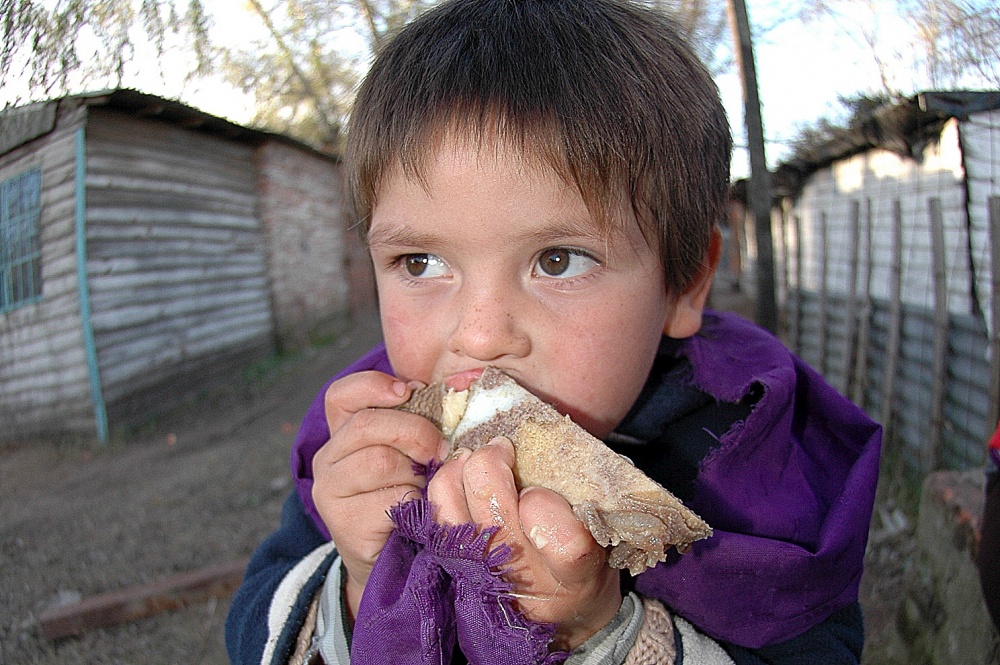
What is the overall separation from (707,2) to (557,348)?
9.86 feet

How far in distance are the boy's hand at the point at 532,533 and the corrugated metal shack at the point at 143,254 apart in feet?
3.79

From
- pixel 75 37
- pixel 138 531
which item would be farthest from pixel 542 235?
pixel 138 531

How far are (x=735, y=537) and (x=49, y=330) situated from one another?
190 cm

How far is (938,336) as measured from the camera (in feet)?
16.6

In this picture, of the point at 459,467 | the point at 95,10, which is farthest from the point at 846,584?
the point at 95,10

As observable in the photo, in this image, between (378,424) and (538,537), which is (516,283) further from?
(538,537)

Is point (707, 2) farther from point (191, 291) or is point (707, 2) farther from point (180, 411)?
point (191, 291)

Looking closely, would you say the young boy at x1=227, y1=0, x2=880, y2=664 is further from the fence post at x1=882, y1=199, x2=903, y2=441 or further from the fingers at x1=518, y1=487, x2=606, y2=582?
the fence post at x1=882, y1=199, x2=903, y2=441

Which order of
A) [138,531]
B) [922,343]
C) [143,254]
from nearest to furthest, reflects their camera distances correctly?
[138,531] → [922,343] → [143,254]

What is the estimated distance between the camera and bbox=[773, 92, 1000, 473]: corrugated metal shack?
15.1ft

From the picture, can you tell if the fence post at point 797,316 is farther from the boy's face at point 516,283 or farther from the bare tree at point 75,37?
the bare tree at point 75,37

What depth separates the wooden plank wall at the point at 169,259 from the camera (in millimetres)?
→ 5398

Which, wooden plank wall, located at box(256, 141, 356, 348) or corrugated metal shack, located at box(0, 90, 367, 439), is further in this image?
wooden plank wall, located at box(256, 141, 356, 348)

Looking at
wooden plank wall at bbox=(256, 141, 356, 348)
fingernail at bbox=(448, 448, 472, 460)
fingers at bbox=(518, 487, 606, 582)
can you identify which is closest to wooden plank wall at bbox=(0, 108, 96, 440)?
fingernail at bbox=(448, 448, 472, 460)
